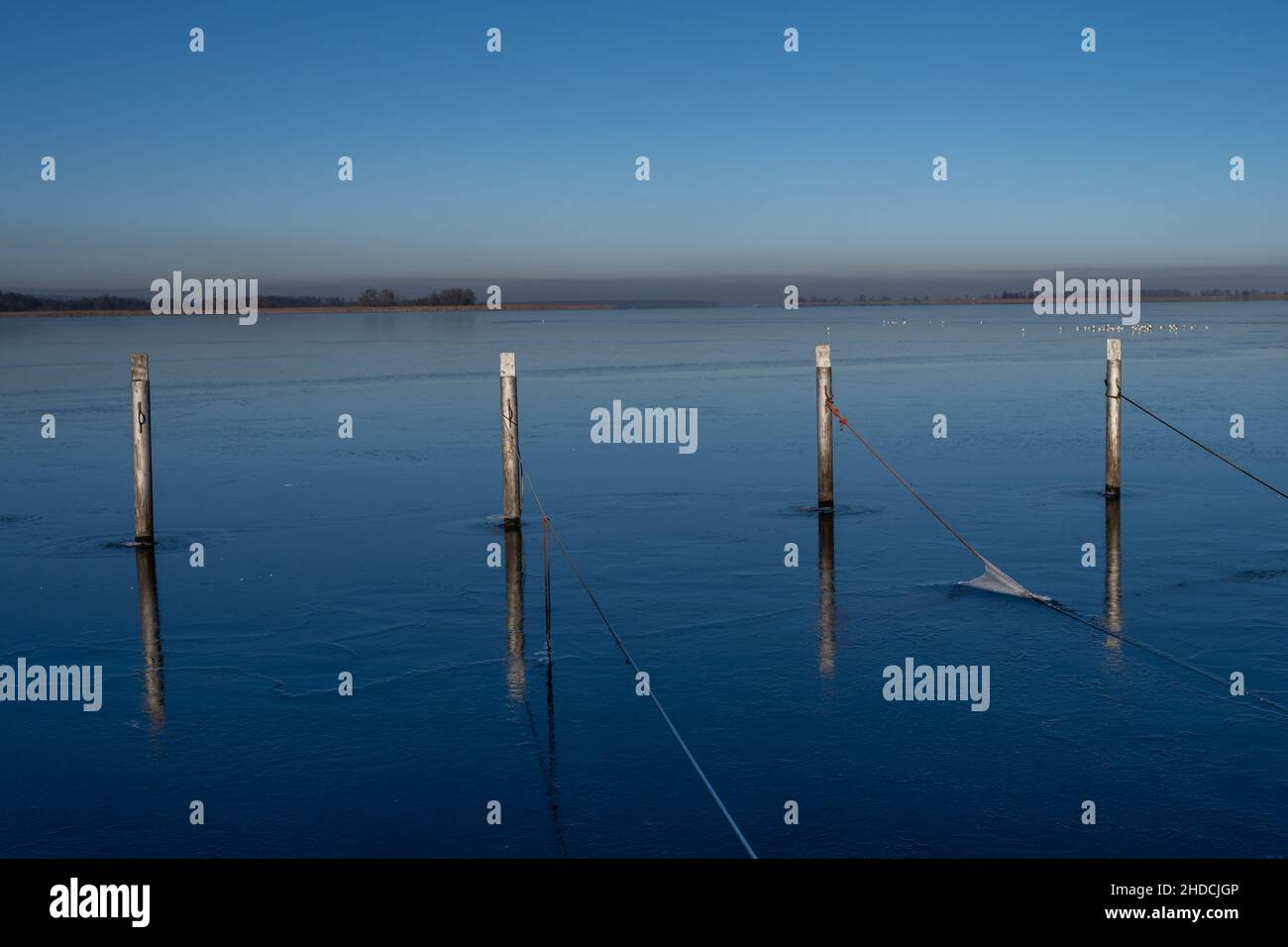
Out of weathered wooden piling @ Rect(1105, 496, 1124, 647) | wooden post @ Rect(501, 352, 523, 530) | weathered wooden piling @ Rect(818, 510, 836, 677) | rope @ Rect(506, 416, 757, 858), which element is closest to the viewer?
rope @ Rect(506, 416, 757, 858)

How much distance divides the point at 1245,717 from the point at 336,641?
8934 millimetres

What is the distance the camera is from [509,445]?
20.2 m

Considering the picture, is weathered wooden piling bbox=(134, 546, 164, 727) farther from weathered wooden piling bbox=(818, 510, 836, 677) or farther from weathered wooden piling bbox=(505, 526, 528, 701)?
weathered wooden piling bbox=(818, 510, 836, 677)

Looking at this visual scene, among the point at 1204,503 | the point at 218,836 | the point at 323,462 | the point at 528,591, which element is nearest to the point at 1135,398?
the point at 1204,503

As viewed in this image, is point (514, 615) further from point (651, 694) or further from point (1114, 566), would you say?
point (1114, 566)

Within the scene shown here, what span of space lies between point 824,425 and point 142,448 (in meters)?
10.2

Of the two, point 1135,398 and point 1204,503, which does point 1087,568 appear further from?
point 1135,398

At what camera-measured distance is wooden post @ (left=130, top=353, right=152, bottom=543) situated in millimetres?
18969

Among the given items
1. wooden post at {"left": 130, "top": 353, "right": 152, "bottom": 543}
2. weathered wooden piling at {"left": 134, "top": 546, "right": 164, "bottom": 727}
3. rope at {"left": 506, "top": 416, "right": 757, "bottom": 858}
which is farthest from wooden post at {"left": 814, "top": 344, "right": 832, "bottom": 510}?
weathered wooden piling at {"left": 134, "top": 546, "right": 164, "bottom": 727}

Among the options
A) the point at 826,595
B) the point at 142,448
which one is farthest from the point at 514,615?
the point at 142,448

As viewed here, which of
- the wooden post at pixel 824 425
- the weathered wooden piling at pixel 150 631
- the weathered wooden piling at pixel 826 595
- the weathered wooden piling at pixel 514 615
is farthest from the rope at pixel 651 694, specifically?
the wooden post at pixel 824 425

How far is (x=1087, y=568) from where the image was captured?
1775 cm

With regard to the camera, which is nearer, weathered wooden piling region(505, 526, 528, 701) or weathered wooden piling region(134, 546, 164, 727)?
weathered wooden piling region(134, 546, 164, 727)

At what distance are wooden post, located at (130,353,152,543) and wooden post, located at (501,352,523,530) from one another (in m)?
5.00
